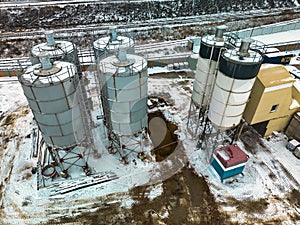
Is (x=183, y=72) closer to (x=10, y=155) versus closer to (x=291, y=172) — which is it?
(x=291, y=172)

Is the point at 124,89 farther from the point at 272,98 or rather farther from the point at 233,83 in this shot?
the point at 272,98

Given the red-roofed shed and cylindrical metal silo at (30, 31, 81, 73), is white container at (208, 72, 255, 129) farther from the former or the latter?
cylindrical metal silo at (30, 31, 81, 73)

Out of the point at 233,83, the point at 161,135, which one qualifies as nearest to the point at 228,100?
the point at 233,83

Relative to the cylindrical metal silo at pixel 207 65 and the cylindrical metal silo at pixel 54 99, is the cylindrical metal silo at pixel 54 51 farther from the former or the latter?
the cylindrical metal silo at pixel 207 65

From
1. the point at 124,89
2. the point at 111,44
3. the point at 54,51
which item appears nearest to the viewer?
the point at 124,89

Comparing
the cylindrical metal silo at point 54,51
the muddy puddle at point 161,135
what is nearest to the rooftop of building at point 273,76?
the muddy puddle at point 161,135
